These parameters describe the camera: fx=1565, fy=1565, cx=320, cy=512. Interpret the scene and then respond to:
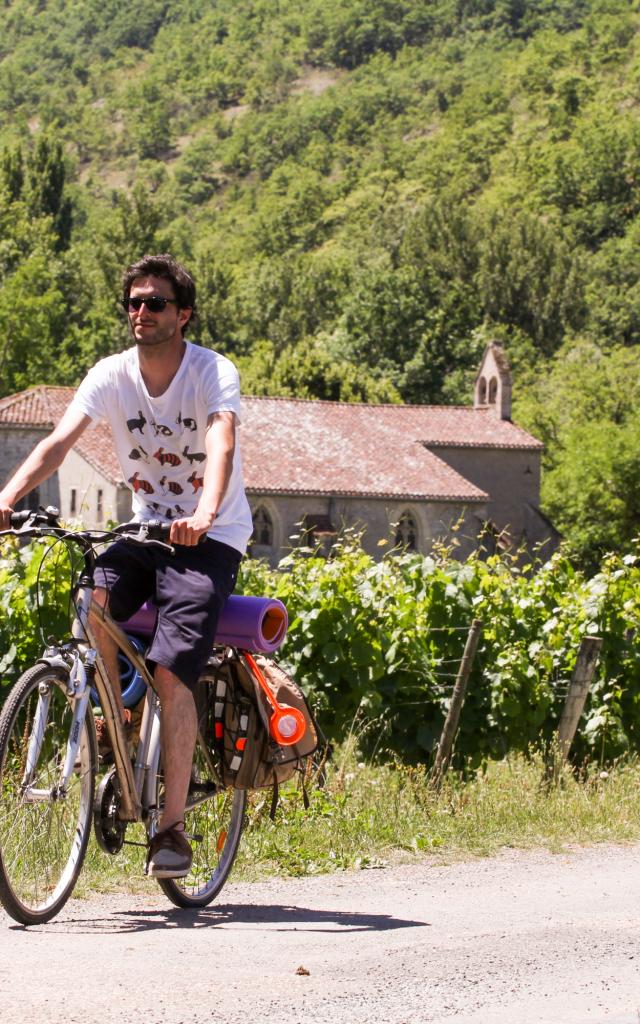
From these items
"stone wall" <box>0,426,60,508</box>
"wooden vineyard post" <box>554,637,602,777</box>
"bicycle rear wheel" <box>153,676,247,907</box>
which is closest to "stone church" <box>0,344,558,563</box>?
"stone wall" <box>0,426,60,508</box>

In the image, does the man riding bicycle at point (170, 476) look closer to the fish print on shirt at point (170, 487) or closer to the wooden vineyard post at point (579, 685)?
the fish print on shirt at point (170, 487)

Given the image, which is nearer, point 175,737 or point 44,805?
point 44,805

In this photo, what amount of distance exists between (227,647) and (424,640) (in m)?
5.95

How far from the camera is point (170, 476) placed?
5.57m

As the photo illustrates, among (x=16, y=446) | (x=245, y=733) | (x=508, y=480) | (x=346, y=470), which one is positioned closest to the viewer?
(x=245, y=733)

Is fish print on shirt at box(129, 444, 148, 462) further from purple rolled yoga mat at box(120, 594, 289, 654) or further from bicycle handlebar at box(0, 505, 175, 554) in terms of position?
purple rolled yoga mat at box(120, 594, 289, 654)

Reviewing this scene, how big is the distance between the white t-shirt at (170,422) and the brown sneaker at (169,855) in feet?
3.37

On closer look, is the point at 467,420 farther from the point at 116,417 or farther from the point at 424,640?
the point at 116,417

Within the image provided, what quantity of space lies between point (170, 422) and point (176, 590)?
1.98ft

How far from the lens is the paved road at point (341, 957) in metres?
4.04

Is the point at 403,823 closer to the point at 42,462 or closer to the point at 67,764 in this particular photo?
the point at 67,764

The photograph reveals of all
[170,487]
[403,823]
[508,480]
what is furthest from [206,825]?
[508,480]

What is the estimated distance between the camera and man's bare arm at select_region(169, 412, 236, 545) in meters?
5.06

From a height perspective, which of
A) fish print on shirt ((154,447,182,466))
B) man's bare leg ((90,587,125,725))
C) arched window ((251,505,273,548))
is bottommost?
arched window ((251,505,273,548))
